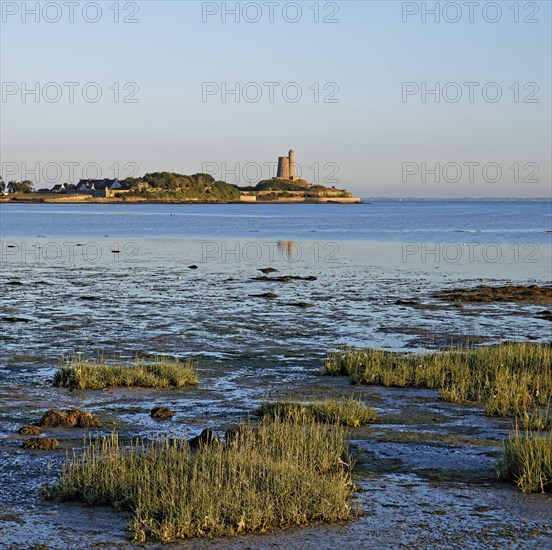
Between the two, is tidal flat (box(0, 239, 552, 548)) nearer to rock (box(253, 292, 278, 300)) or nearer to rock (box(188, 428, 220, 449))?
rock (box(253, 292, 278, 300))

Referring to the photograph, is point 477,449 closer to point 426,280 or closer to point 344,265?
point 426,280

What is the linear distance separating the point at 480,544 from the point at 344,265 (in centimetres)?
4249

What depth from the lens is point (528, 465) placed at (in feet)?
33.3

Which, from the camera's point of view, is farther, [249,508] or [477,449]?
[477,449]

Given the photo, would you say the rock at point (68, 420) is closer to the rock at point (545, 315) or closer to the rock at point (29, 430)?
the rock at point (29, 430)

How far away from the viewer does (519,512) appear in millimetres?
9586

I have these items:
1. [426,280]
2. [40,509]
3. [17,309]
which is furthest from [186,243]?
[40,509]

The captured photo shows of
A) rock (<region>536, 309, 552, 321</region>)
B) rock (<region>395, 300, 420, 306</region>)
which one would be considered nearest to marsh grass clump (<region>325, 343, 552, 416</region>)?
rock (<region>536, 309, 552, 321</region>)

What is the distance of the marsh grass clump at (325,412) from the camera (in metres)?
13.2

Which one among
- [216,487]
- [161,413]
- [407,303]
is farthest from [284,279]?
[216,487]

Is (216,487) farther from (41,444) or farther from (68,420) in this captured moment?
(68,420)

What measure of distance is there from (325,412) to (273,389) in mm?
2951

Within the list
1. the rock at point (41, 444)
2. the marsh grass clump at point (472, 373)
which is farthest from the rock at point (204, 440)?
the marsh grass clump at point (472, 373)

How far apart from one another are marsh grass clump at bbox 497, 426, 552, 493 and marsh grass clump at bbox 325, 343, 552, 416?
3375 millimetres
